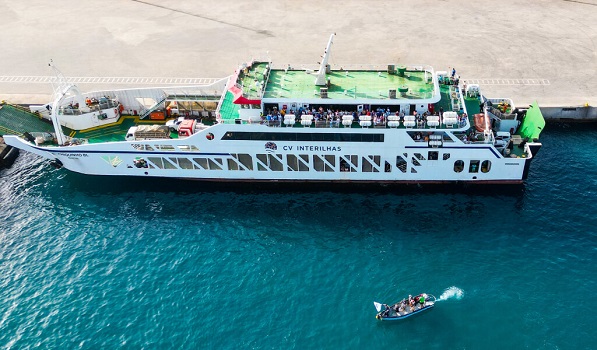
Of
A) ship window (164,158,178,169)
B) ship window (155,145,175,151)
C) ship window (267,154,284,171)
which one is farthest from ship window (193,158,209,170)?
ship window (267,154,284,171)

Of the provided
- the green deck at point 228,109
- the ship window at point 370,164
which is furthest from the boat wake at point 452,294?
the green deck at point 228,109

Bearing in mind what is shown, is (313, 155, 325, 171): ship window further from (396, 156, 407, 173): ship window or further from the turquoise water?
(396, 156, 407, 173): ship window

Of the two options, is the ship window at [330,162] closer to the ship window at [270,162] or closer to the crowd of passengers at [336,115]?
the crowd of passengers at [336,115]

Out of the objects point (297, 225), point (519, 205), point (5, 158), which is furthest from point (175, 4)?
point (519, 205)

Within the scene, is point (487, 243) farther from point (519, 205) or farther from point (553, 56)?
point (553, 56)

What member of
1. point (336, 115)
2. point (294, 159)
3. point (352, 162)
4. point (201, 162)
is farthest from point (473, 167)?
point (201, 162)
